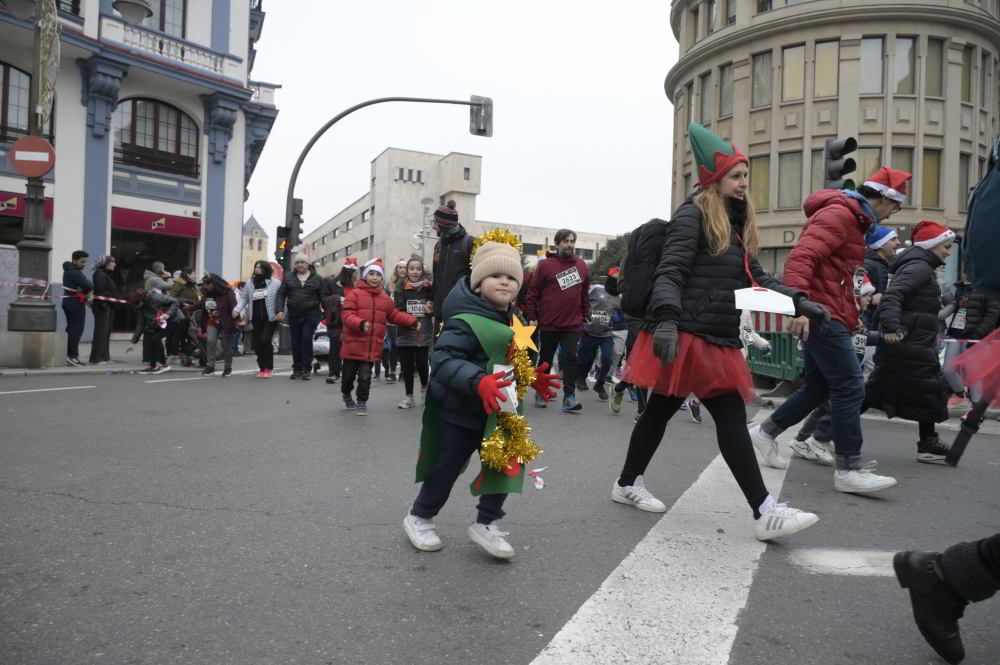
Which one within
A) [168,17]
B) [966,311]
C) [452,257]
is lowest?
[966,311]

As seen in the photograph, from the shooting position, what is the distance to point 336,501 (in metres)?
4.05

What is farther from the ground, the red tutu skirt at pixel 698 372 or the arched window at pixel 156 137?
the arched window at pixel 156 137

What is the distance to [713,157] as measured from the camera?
382 centimetres

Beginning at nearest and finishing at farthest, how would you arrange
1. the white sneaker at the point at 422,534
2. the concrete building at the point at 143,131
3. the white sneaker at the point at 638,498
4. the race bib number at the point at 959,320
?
the white sneaker at the point at 422,534
the white sneaker at the point at 638,498
the race bib number at the point at 959,320
the concrete building at the point at 143,131

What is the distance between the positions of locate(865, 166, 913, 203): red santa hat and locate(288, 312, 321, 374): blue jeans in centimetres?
829

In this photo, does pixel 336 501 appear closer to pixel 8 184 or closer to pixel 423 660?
pixel 423 660

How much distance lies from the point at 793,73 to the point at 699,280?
99.6 ft

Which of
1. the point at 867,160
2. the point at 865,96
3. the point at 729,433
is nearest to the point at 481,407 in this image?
the point at 729,433

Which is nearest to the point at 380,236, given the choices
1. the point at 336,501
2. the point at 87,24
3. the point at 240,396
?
the point at 87,24

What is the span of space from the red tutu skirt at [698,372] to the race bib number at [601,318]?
5.68m

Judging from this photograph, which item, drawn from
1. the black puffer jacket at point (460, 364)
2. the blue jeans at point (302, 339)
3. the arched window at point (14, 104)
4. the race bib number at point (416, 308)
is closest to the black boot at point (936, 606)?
the black puffer jacket at point (460, 364)

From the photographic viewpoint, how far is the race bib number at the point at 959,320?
32.7 ft

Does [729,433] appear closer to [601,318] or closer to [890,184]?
[890,184]

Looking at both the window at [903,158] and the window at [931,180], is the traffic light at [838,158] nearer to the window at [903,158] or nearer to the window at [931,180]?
the window at [903,158]
